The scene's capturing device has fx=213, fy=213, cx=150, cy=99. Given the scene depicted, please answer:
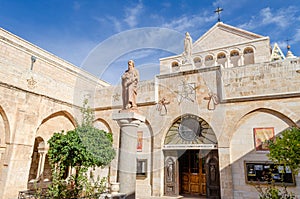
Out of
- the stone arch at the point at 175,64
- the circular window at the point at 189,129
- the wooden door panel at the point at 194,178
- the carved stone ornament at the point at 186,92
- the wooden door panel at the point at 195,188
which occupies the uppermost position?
the stone arch at the point at 175,64

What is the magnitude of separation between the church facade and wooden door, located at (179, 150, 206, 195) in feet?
0.16

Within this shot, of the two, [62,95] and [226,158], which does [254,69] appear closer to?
[226,158]

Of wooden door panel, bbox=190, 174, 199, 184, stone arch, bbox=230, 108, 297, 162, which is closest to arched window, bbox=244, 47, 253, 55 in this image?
stone arch, bbox=230, 108, 297, 162

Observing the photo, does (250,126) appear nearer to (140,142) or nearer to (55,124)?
(140,142)

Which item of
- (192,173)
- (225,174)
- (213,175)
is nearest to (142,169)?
(192,173)

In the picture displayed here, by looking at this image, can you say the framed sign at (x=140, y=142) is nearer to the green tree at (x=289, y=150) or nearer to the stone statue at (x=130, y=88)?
the stone statue at (x=130, y=88)

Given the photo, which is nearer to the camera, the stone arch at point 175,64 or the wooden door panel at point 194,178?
the wooden door panel at point 194,178

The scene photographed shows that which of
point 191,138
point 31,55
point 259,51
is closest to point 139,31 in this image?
point 191,138

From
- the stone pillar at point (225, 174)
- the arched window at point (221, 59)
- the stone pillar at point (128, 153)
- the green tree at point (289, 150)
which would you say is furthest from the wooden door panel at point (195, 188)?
the arched window at point (221, 59)

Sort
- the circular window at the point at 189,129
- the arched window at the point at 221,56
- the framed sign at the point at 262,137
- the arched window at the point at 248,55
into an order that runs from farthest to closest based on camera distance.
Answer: the arched window at the point at 221,56 < the arched window at the point at 248,55 < the circular window at the point at 189,129 < the framed sign at the point at 262,137

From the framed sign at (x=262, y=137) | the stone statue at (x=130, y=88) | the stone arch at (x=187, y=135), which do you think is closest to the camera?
the stone statue at (x=130, y=88)

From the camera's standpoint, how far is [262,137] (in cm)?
829

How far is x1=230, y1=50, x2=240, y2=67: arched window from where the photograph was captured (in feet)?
55.2

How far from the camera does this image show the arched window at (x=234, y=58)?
663 inches
